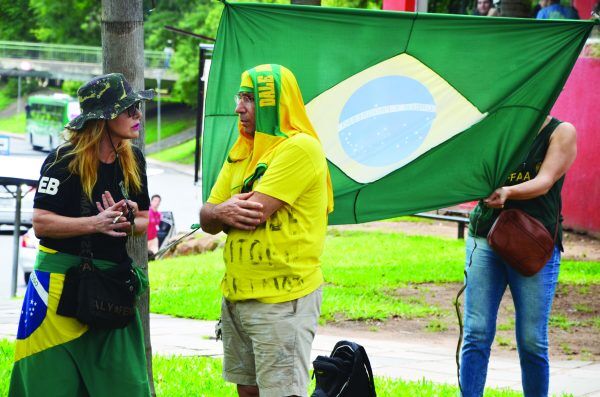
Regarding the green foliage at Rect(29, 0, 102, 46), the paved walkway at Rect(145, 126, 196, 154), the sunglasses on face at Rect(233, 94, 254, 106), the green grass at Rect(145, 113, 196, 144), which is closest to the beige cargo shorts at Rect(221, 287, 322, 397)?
the sunglasses on face at Rect(233, 94, 254, 106)

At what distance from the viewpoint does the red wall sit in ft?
56.7

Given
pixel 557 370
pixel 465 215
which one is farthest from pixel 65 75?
pixel 557 370

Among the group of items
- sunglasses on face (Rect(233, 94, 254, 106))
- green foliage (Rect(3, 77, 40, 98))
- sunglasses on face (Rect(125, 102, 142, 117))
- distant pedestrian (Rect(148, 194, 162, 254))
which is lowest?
green foliage (Rect(3, 77, 40, 98))

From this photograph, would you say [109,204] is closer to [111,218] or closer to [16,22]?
[111,218]

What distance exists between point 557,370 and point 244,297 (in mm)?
4179

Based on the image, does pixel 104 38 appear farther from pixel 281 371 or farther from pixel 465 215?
pixel 465 215

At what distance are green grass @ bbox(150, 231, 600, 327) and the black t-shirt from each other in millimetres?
5943

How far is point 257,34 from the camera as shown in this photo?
574cm

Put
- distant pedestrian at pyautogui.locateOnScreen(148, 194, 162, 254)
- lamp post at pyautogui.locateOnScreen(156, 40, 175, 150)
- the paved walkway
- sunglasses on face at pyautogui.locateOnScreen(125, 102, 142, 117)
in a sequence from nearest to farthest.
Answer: sunglasses on face at pyautogui.locateOnScreen(125, 102, 142, 117)
distant pedestrian at pyautogui.locateOnScreen(148, 194, 162, 254)
lamp post at pyautogui.locateOnScreen(156, 40, 175, 150)
the paved walkway

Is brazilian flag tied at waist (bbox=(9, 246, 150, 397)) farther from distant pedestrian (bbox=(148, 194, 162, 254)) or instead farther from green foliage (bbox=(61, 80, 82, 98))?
green foliage (bbox=(61, 80, 82, 98))

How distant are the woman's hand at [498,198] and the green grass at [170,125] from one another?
56960mm

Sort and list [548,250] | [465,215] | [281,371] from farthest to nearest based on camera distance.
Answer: [465,215] → [548,250] → [281,371]

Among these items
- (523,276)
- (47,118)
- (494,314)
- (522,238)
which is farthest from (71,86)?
(522,238)

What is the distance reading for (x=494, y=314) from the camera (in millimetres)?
5672
